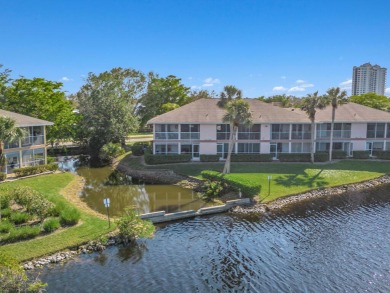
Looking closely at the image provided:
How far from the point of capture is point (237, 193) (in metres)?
29.3

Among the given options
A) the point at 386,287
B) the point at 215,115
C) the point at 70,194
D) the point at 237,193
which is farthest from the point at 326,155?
the point at 70,194

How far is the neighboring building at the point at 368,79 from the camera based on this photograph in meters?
127

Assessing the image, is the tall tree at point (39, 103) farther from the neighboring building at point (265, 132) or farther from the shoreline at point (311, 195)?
the shoreline at point (311, 195)

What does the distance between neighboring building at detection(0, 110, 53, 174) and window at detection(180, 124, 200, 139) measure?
1639cm

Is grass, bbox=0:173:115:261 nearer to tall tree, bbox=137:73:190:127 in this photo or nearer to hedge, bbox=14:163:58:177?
hedge, bbox=14:163:58:177

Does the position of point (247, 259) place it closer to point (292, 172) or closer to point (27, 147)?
point (292, 172)

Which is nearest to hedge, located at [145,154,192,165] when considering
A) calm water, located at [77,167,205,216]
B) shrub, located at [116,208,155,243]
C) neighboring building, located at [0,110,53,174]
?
calm water, located at [77,167,205,216]

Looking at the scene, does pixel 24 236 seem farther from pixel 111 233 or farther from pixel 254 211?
pixel 254 211

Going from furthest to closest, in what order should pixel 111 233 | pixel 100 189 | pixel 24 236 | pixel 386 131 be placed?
pixel 386 131, pixel 100 189, pixel 111 233, pixel 24 236

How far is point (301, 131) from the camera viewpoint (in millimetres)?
43344

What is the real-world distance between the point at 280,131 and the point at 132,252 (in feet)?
96.4

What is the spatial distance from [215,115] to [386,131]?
2347 centimetres

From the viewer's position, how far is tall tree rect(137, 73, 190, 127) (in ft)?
238

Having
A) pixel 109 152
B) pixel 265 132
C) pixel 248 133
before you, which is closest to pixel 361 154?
pixel 265 132
